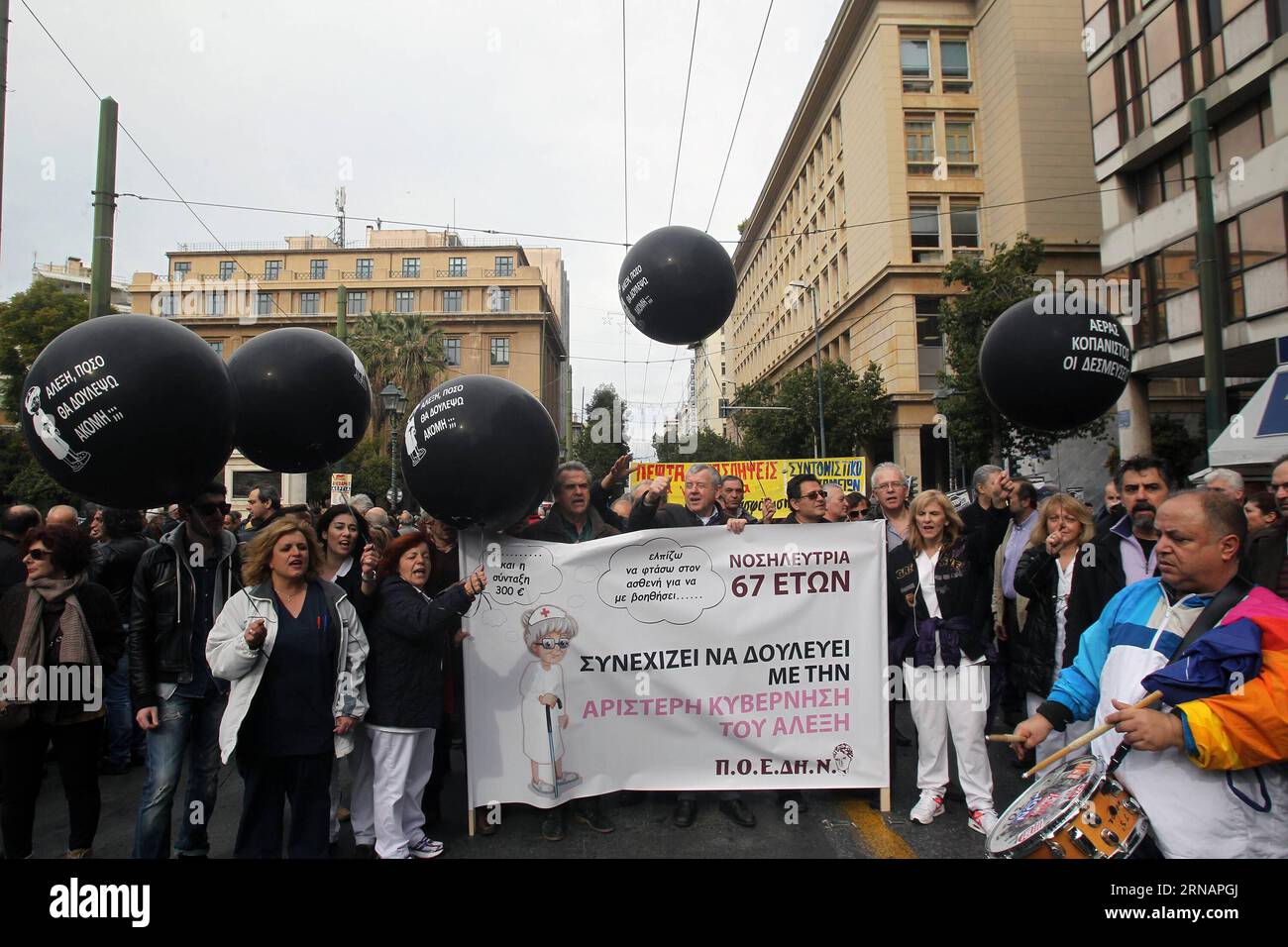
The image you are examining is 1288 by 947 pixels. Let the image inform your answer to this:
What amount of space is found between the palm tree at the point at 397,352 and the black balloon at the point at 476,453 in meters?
38.1

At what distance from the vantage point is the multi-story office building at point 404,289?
181 feet

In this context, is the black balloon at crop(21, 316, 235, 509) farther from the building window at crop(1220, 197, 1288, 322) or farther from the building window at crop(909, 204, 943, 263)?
the building window at crop(909, 204, 943, 263)

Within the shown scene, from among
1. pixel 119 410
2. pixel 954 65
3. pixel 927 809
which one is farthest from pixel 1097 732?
pixel 954 65

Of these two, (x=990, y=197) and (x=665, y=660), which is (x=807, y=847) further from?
(x=990, y=197)

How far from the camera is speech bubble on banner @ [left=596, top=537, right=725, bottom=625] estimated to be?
4137mm

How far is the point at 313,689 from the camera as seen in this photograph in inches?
132

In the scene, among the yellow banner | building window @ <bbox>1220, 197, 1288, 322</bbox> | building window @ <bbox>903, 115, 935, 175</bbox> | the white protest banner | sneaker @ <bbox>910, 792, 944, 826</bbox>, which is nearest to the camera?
sneaker @ <bbox>910, 792, 944, 826</bbox>

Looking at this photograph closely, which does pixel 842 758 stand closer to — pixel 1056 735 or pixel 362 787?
pixel 1056 735

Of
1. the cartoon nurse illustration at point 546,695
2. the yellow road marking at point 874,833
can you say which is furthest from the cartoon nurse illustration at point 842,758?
the cartoon nurse illustration at point 546,695

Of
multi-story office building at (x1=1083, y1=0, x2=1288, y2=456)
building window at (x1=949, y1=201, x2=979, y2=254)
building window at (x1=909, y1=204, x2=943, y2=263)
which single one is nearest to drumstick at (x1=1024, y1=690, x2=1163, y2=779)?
multi-story office building at (x1=1083, y1=0, x2=1288, y2=456)

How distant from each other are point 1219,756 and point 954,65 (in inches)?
1425

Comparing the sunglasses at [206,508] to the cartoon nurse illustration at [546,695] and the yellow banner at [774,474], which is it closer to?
the cartoon nurse illustration at [546,695]

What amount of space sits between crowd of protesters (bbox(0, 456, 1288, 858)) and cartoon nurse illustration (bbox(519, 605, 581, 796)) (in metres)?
0.02
